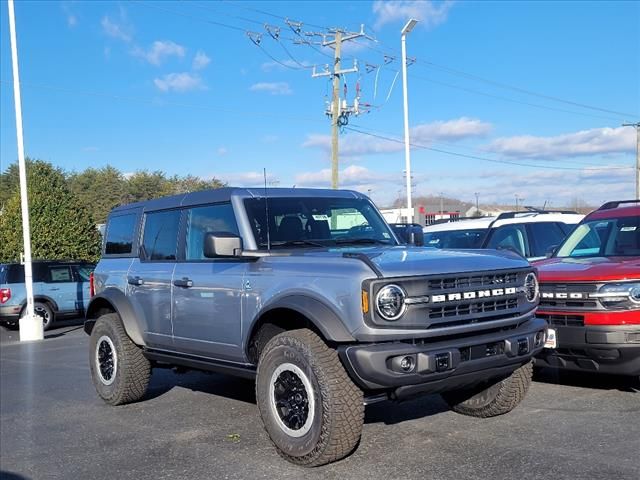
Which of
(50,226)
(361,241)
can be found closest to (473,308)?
(361,241)

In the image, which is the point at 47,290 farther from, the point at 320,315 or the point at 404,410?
the point at 320,315

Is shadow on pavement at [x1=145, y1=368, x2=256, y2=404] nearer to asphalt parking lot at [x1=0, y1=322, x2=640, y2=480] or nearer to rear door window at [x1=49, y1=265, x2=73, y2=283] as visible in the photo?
asphalt parking lot at [x1=0, y1=322, x2=640, y2=480]

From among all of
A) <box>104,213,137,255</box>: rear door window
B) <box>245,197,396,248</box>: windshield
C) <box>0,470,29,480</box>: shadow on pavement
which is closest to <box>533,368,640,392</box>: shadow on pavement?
<box>245,197,396,248</box>: windshield

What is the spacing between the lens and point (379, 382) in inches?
178

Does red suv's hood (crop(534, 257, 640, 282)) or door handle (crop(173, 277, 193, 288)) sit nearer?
door handle (crop(173, 277, 193, 288))

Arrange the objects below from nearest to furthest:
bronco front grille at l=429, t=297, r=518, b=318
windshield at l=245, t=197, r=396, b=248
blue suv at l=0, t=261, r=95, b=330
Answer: bronco front grille at l=429, t=297, r=518, b=318 < windshield at l=245, t=197, r=396, b=248 < blue suv at l=0, t=261, r=95, b=330

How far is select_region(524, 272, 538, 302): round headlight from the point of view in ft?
17.6

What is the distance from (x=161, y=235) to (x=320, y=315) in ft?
9.18

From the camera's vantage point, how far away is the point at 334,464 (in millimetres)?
5012

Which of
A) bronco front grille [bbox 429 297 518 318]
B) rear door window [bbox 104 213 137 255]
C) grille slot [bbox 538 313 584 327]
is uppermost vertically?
rear door window [bbox 104 213 137 255]

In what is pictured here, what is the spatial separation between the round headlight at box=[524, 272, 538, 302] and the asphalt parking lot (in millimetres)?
1085

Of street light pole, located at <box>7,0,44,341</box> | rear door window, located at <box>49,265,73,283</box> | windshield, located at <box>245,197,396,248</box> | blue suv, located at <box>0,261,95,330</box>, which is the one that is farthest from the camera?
rear door window, located at <box>49,265,73,283</box>

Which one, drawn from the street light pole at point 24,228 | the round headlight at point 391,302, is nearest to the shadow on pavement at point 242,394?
the round headlight at point 391,302

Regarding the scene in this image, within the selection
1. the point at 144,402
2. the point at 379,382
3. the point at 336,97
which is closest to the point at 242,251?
the point at 379,382
